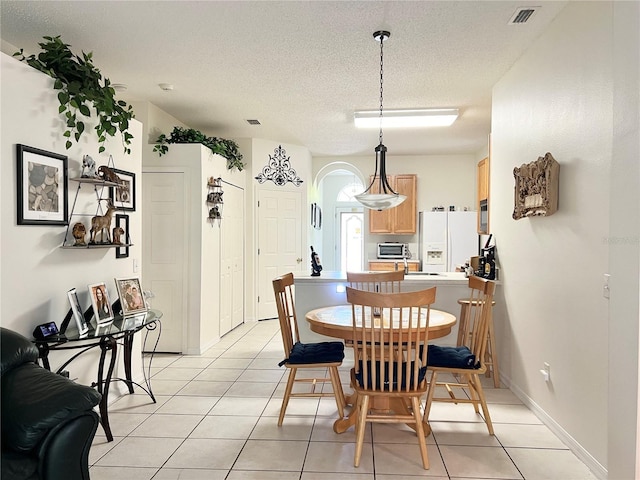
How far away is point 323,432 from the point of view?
2.91 m

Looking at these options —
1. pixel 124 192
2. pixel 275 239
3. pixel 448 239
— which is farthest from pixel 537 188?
pixel 275 239

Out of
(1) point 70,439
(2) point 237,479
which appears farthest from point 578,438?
(1) point 70,439

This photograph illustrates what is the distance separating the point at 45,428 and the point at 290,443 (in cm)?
145

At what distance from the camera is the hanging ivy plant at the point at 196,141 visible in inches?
186

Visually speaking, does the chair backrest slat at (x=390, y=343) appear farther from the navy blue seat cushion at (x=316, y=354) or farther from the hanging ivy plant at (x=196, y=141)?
the hanging ivy plant at (x=196, y=141)

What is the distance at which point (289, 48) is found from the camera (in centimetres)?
333

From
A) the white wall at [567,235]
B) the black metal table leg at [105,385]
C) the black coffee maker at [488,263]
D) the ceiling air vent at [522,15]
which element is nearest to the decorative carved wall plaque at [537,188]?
the white wall at [567,235]

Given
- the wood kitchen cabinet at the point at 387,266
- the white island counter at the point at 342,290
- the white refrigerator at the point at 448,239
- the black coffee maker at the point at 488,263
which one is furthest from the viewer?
the wood kitchen cabinet at the point at 387,266

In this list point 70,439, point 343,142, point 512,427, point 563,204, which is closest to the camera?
point 70,439

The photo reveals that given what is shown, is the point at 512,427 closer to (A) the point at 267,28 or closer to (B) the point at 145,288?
(A) the point at 267,28

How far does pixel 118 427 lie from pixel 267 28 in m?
2.86

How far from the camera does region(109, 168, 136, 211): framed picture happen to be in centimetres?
342

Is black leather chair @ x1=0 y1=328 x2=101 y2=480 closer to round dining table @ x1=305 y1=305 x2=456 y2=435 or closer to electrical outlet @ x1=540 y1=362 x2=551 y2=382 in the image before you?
round dining table @ x1=305 y1=305 x2=456 y2=435

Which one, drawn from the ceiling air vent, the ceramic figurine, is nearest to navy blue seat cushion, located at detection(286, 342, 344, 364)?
the ceramic figurine
